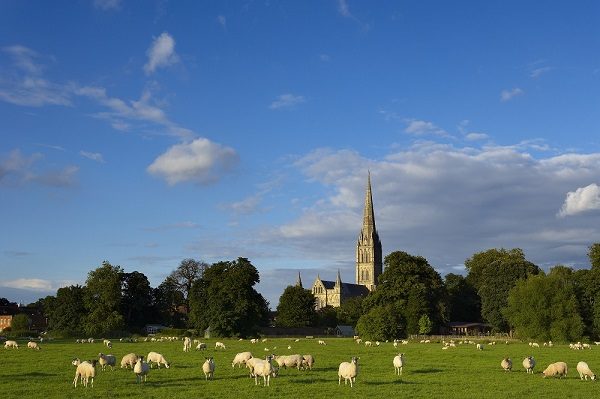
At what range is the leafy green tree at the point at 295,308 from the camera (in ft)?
413

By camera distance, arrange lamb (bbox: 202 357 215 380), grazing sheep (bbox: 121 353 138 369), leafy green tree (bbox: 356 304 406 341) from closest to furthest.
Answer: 1. lamb (bbox: 202 357 215 380)
2. grazing sheep (bbox: 121 353 138 369)
3. leafy green tree (bbox: 356 304 406 341)

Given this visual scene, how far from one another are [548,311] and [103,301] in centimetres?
6087

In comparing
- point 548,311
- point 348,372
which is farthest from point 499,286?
point 348,372

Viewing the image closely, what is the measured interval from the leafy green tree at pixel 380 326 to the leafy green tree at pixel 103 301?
116 feet

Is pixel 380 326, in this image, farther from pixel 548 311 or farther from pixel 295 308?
pixel 295 308

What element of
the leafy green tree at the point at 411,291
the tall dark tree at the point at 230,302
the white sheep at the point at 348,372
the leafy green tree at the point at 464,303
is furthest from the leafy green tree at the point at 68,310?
the white sheep at the point at 348,372

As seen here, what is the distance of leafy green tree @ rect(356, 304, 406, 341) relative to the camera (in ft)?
267

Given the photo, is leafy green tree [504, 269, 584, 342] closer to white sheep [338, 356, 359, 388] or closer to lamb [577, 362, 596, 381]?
lamb [577, 362, 596, 381]

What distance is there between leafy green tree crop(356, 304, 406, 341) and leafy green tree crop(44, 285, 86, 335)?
42715mm

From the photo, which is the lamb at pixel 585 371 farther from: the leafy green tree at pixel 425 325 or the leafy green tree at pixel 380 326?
the leafy green tree at pixel 425 325

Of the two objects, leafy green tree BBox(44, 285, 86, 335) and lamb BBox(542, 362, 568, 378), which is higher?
leafy green tree BBox(44, 285, 86, 335)

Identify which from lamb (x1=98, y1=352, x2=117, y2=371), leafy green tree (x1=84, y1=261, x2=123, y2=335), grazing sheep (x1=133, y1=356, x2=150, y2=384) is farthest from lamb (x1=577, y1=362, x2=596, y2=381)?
leafy green tree (x1=84, y1=261, x2=123, y2=335)

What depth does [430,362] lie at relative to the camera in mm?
41406

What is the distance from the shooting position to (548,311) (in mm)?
76750
